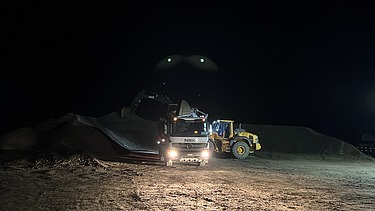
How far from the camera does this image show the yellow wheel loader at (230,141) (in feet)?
79.2

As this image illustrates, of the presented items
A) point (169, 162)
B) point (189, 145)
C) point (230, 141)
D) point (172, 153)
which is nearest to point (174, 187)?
point (172, 153)

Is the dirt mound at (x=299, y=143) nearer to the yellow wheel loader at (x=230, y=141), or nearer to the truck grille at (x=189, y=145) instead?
the yellow wheel loader at (x=230, y=141)

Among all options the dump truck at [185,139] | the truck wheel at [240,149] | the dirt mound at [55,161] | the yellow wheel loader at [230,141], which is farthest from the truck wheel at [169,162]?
the truck wheel at [240,149]

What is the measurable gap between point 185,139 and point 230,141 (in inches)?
236

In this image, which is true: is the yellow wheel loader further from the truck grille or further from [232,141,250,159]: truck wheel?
the truck grille

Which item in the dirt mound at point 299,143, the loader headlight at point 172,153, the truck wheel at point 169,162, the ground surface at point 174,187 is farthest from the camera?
the dirt mound at point 299,143

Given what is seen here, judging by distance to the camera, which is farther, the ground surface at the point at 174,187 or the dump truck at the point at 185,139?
the dump truck at the point at 185,139

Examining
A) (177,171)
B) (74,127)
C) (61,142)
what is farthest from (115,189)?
(74,127)

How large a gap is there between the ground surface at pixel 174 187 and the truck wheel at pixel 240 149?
3858 millimetres

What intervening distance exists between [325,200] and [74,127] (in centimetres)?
2038

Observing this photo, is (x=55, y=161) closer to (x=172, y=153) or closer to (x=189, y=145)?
(x=172, y=153)

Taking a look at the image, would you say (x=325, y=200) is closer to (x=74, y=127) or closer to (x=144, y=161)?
(x=144, y=161)

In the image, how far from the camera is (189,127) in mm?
19453

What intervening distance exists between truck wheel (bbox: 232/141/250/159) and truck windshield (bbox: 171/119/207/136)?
5230mm
